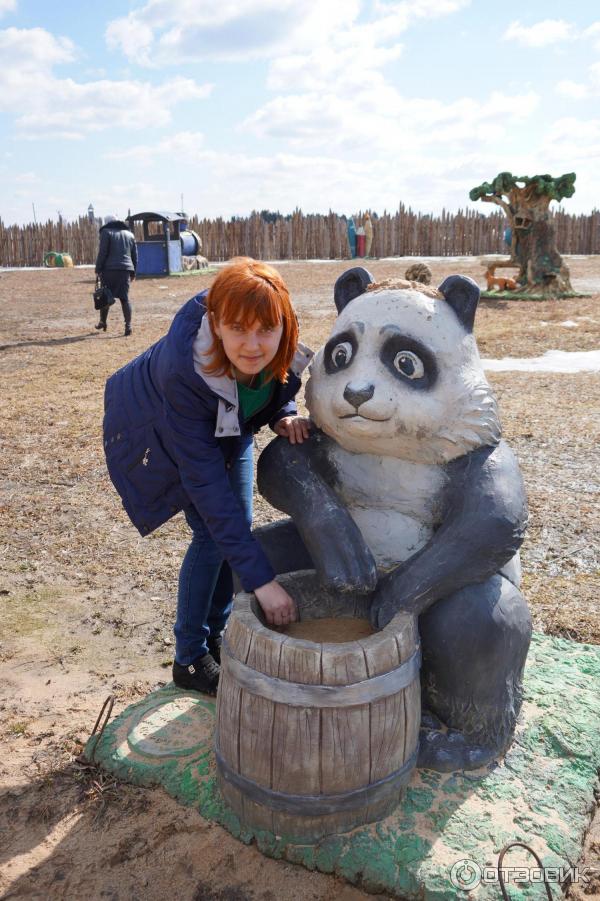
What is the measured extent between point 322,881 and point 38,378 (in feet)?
20.7

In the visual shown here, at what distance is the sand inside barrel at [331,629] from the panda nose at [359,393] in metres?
0.66

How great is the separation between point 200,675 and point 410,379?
131cm

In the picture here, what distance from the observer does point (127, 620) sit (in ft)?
10.6

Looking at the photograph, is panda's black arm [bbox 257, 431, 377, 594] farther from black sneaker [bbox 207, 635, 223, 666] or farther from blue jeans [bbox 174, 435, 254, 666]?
black sneaker [bbox 207, 635, 223, 666]

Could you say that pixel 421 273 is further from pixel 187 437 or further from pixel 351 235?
pixel 351 235

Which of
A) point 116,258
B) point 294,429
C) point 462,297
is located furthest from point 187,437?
point 116,258

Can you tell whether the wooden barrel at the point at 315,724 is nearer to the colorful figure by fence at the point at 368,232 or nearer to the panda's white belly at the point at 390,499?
the panda's white belly at the point at 390,499

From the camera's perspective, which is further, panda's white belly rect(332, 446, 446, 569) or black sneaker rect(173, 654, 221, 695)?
A: black sneaker rect(173, 654, 221, 695)

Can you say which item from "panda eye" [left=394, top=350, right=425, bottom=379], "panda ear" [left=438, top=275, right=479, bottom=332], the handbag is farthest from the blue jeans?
the handbag

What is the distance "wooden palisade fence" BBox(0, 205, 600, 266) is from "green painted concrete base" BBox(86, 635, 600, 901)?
21.9 metres

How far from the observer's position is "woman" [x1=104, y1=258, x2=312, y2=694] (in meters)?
1.90

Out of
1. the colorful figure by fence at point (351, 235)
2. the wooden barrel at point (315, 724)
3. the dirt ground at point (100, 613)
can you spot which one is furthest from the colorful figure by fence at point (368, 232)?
the wooden barrel at point (315, 724)

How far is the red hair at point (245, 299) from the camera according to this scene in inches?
71.9

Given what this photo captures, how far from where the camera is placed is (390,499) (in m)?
2.20
